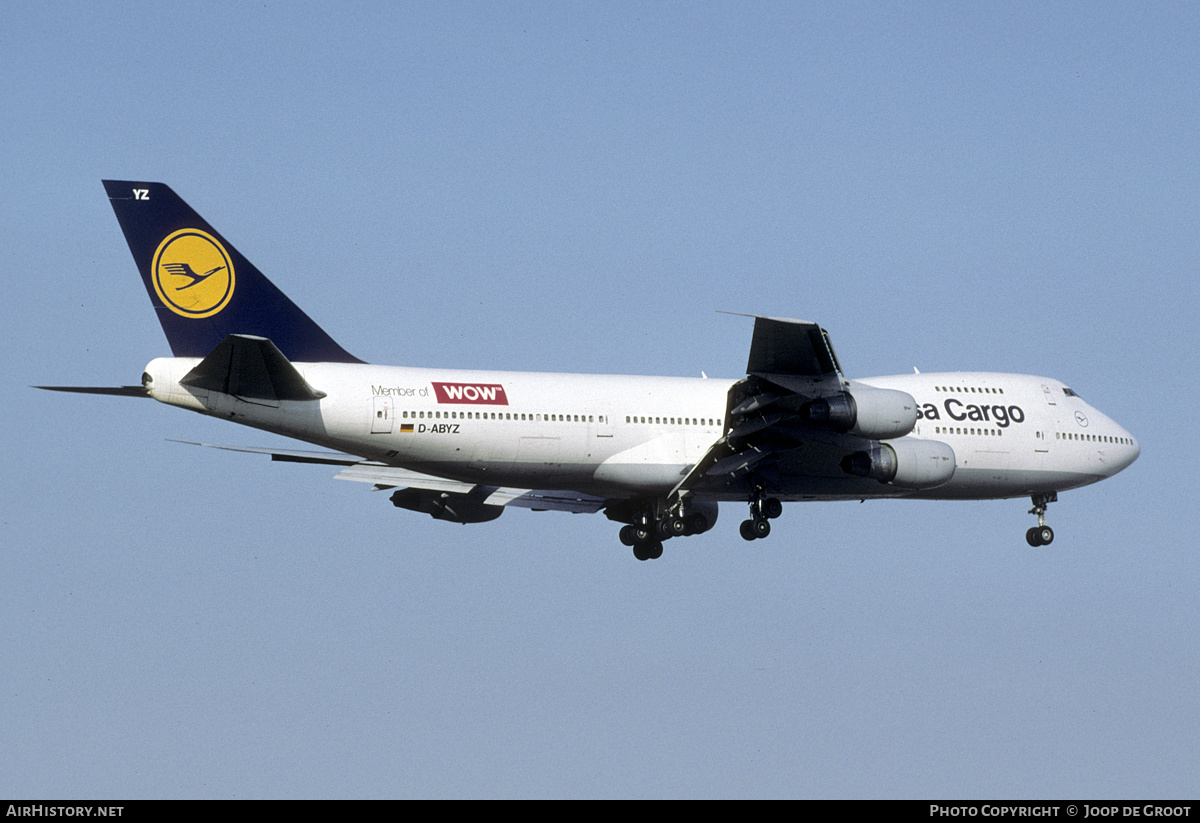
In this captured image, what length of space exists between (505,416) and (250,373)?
5226 mm

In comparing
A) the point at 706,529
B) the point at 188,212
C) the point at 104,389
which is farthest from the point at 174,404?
the point at 706,529

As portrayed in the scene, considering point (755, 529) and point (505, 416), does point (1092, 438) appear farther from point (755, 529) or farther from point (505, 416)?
point (505, 416)

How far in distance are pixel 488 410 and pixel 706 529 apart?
685cm

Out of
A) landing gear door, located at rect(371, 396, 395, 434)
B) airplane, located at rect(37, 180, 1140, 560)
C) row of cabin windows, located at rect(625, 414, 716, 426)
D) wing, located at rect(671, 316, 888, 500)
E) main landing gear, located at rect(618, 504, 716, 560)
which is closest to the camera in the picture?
airplane, located at rect(37, 180, 1140, 560)

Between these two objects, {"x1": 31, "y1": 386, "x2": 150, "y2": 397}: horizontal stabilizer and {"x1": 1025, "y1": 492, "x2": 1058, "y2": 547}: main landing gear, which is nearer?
{"x1": 31, "y1": 386, "x2": 150, "y2": 397}: horizontal stabilizer

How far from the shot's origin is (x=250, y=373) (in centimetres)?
2623

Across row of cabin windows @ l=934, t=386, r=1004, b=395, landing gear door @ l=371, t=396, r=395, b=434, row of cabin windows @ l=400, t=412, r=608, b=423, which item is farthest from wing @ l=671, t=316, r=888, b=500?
landing gear door @ l=371, t=396, r=395, b=434

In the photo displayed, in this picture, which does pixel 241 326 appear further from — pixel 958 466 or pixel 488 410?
pixel 958 466

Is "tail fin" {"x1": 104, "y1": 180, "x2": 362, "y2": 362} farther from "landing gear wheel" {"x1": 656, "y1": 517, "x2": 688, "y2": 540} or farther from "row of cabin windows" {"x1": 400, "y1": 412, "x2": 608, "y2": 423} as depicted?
"landing gear wheel" {"x1": 656, "y1": 517, "x2": 688, "y2": 540}

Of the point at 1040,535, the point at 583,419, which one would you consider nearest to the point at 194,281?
the point at 583,419

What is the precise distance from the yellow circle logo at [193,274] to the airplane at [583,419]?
3 cm

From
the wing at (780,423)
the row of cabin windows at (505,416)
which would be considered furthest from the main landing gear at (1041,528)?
the row of cabin windows at (505,416)

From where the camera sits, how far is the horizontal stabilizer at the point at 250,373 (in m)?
25.5

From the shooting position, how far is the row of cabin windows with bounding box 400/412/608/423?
28375 millimetres
